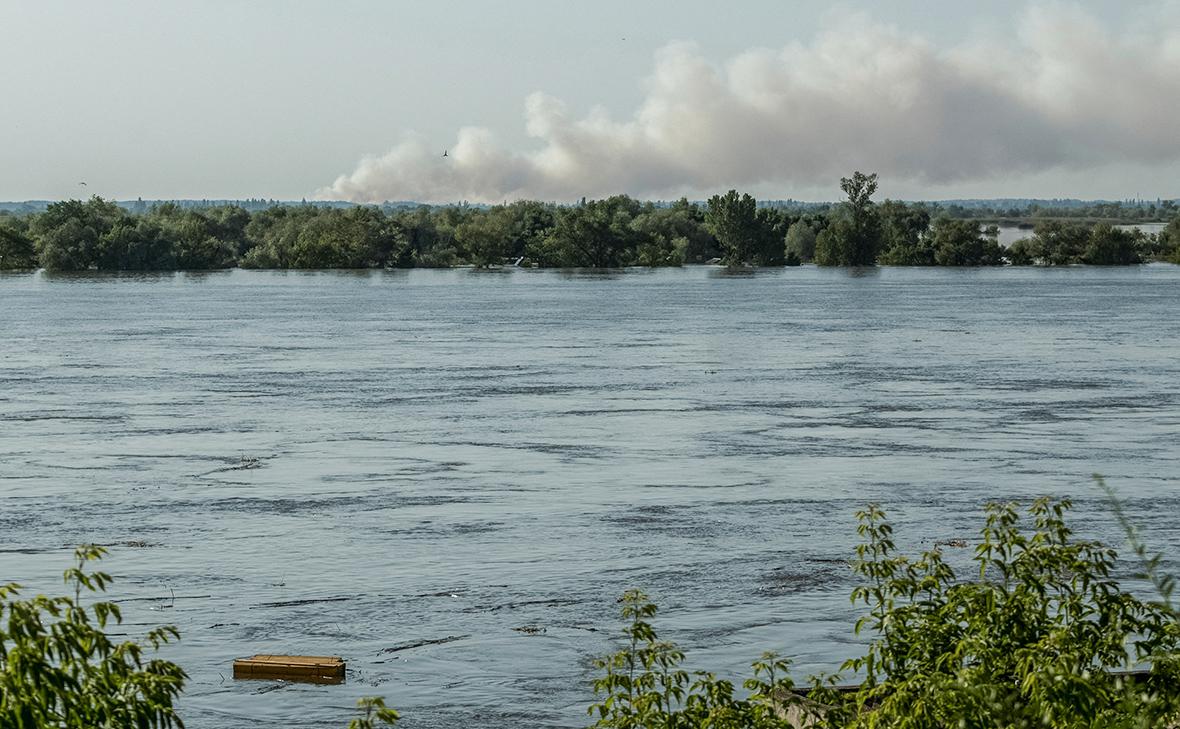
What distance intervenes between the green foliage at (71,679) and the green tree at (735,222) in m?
186

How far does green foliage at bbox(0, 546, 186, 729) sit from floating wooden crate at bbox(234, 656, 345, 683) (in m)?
6.65

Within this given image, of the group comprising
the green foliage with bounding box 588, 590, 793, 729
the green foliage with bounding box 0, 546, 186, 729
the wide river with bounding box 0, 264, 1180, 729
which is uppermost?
the green foliage with bounding box 0, 546, 186, 729

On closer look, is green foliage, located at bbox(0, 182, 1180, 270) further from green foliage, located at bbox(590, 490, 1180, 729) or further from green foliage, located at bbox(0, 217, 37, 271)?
green foliage, located at bbox(590, 490, 1180, 729)

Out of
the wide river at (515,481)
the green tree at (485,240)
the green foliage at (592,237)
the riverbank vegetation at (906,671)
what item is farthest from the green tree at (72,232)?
the riverbank vegetation at (906,671)

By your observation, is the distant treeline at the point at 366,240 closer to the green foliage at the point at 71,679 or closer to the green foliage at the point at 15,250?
the green foliage at the point at 15,250

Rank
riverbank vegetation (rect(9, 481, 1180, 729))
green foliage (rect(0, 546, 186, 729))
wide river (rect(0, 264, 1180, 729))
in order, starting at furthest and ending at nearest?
wide river (rect(0, 264, 1180, 729)) → riverbank vegetation (rect(9, 481, 1180, 729)) → green foliage (rect(0, 546, 186, 729))

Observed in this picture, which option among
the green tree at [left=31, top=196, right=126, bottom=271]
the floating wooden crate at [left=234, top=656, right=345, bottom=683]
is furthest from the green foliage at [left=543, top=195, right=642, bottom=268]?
the floating wooden crate at [left=234, top=656, right=345, bottom=683]

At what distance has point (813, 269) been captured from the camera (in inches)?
7697

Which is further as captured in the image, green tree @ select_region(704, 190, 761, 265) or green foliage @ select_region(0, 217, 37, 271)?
green tree @ select_region(704, 190, 761, 265)

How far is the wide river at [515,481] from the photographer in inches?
648

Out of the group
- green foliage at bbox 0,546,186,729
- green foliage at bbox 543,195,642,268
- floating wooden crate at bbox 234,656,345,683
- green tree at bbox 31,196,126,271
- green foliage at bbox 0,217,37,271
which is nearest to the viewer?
green foliage at bbox 0,546,186,729

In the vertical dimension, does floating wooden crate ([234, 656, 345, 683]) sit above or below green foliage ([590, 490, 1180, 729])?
below

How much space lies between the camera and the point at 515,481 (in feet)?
86.5

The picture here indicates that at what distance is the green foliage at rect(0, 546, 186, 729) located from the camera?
7363 millimetres
